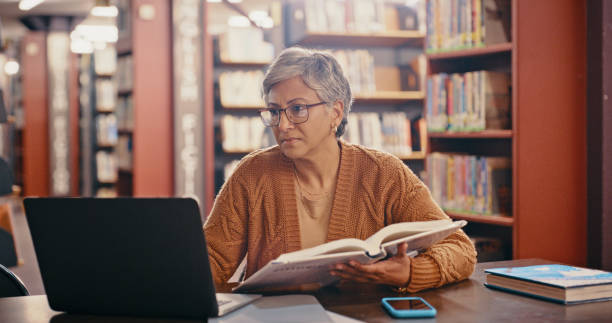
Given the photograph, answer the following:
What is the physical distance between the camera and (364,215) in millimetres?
1699

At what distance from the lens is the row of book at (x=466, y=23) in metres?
3.00

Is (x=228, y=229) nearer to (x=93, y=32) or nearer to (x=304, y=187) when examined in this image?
(x=304, y=187)

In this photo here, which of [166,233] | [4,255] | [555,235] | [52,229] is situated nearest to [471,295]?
[166,233]

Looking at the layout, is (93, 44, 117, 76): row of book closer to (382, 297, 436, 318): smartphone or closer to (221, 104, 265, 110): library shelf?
(221, 104, 265, 110): library shelf

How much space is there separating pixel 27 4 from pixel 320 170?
9000 millimetres

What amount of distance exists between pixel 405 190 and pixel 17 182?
437 inches

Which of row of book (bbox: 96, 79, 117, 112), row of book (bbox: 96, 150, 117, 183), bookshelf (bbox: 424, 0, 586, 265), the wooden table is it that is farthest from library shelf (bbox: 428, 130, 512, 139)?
row of book (bbox: 96, 79, 117, 112)

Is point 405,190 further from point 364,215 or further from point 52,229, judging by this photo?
point 52,229

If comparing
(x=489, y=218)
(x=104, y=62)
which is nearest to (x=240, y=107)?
(x=489, y=218)

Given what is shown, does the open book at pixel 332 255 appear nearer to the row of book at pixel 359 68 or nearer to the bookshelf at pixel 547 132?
the bookshelf at pixel 547 132

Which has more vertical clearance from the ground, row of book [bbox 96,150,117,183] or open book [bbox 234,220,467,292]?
open book [bbox 234,220,467,292]

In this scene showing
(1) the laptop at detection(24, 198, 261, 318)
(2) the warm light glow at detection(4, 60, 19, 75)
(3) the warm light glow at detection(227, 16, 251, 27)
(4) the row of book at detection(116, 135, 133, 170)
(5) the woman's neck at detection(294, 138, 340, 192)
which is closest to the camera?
(1) the laptop at detection(24, 198, 261, 318)

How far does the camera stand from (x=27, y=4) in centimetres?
932

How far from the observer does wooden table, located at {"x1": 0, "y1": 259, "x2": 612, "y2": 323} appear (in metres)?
1.10
